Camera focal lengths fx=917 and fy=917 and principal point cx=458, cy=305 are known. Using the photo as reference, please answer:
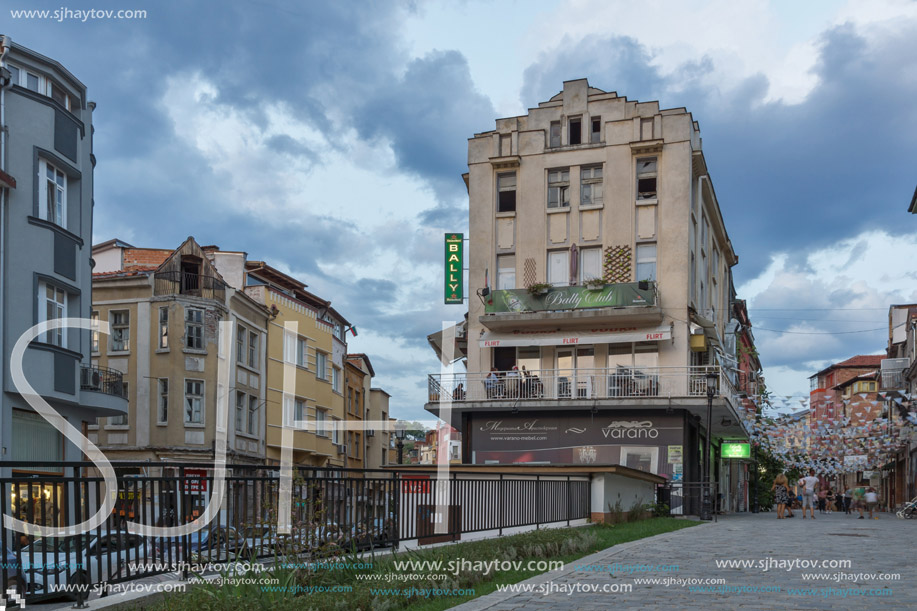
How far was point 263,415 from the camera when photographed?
43.9m

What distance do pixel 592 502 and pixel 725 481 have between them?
29.6 meters

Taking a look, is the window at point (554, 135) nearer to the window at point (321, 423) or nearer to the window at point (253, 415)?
the window at point (253, 415)

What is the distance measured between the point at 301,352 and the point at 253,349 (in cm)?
522

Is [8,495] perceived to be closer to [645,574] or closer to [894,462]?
[645,574]

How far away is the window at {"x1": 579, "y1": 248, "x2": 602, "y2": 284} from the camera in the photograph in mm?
35688

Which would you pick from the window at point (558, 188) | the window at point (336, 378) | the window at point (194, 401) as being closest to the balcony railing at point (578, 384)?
the window at point (558, 188)

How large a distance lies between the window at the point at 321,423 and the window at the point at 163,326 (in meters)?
12.4

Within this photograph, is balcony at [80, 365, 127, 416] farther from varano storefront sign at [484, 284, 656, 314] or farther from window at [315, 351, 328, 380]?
window at [315, 351, 328, 380]

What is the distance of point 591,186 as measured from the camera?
119 ft

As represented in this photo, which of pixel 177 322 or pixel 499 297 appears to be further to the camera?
pixel 177 322

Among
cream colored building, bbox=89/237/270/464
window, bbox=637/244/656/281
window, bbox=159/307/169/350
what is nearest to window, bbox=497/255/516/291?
window, bbox=637/244/656/281

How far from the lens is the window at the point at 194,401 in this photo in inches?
1520

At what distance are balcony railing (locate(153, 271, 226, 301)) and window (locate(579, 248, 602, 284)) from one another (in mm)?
16097

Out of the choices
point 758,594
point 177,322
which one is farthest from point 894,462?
point 758,594
